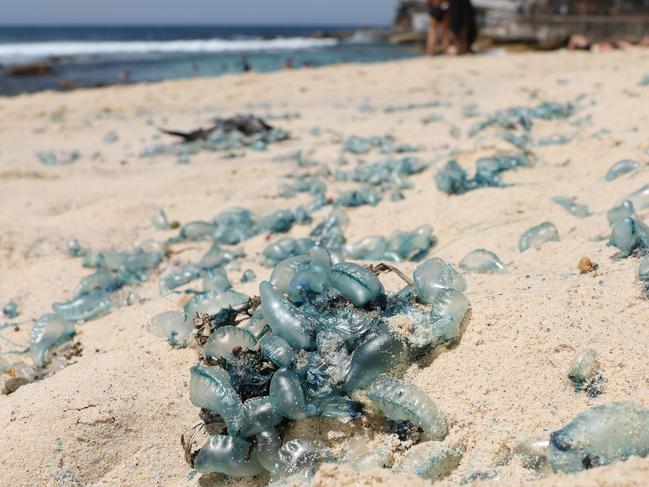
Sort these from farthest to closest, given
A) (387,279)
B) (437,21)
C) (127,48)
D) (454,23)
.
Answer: (127,48) < (437,21) < (454,23) < (387,279)

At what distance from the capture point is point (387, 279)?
1629 mm

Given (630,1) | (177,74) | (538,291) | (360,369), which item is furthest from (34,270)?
(630,1)

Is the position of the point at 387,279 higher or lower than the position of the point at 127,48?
lower

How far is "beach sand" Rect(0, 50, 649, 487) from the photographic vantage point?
1.19m

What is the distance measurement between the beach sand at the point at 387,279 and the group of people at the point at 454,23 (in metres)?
5.32

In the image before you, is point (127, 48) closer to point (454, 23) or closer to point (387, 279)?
point (454, 23)

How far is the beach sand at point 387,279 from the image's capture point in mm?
1190

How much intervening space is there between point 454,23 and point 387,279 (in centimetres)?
985

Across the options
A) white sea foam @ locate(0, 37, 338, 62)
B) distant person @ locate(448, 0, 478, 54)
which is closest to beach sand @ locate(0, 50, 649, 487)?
distant person @ locate(448, 0, 478, 54)

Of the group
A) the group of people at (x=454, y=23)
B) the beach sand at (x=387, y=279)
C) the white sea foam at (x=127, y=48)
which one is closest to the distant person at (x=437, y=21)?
the group of people at (x=454, y=23)

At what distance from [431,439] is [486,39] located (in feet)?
54.1

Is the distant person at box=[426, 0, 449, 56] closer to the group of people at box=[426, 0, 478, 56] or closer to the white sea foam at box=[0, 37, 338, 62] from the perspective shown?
the group of people at box=[426, 0, 478, 56]

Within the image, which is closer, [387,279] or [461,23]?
[387,279]

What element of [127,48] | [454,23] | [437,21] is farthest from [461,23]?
[127,48]
